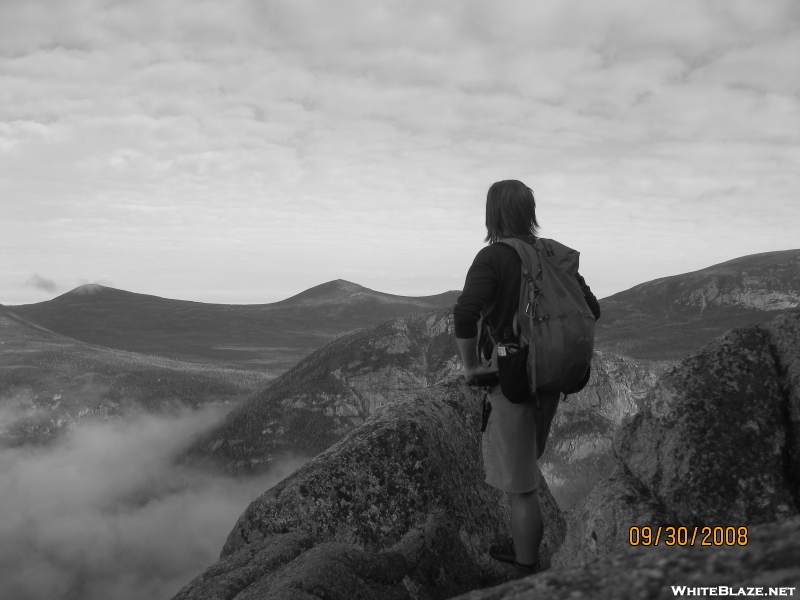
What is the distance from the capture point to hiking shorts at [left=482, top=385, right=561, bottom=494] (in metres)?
7.88

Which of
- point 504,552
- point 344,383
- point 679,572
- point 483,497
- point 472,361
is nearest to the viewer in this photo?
point 679,572

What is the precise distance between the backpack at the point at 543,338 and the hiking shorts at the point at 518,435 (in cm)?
29

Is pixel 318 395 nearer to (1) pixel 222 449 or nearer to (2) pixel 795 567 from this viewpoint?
(1) pixel 222 449

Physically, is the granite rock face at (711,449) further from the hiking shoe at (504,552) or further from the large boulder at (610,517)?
the hiking shoe at (504,552)

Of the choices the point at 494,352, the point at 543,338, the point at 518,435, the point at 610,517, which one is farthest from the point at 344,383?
the point at 543,338

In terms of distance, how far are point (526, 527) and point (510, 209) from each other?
13.4 ft

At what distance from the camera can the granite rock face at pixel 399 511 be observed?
35.1 ft

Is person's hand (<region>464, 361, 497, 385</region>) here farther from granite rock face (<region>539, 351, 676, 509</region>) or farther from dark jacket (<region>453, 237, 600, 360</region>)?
granite rock face (<region>539, 351, 676, 509</region>)

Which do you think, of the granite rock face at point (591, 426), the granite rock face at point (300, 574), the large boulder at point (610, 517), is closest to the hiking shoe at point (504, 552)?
the large boulder at point (610, 517)

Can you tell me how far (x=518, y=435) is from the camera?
793 cm

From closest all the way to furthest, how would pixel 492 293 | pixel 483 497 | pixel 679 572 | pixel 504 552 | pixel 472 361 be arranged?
pixel 679 572 → pixel 492 293 → pixel 472 361 → pixel 504 552 → pixel 483 497

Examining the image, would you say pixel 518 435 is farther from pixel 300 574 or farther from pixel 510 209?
pixel 300 574

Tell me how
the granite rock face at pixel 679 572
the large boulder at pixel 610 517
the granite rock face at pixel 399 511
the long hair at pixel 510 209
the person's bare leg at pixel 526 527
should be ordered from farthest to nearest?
1. the granite rock face at pixel 399 511
2. the large boulder at pixel 610 517
3. the long hair at pixel 510 209
4. the person's bare leg at pixel 526 527
5. the granite rock face at pixel 679 572

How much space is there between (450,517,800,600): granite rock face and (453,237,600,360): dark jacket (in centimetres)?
329
